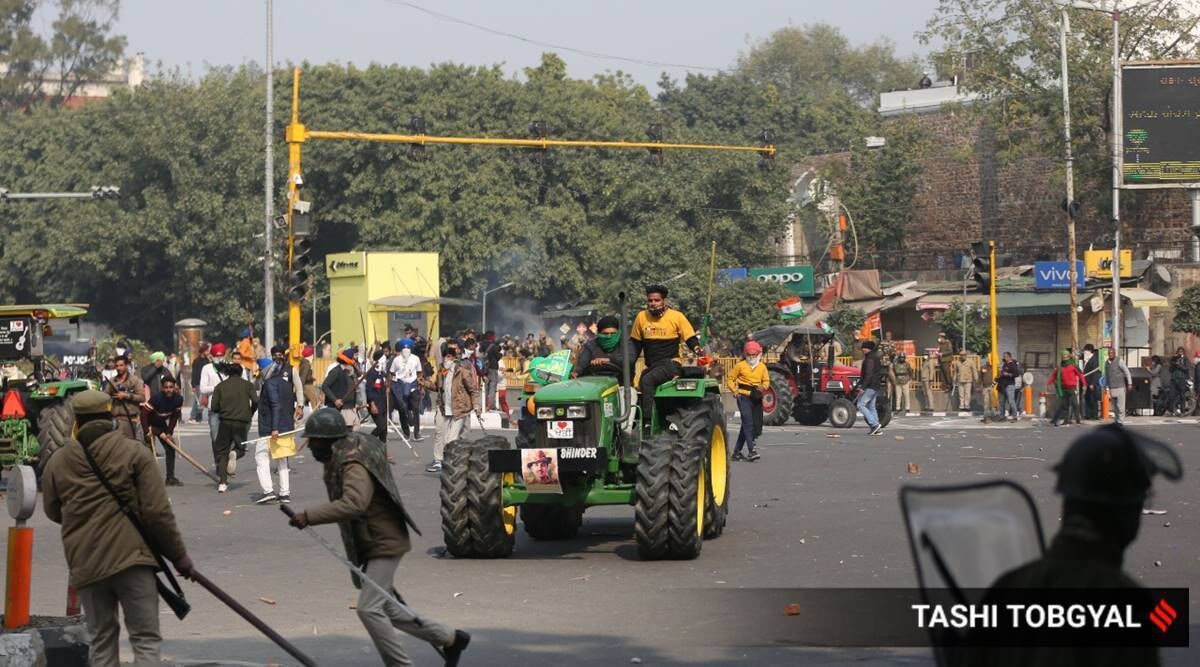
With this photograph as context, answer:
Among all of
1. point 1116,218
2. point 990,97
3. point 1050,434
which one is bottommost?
point 1050,434

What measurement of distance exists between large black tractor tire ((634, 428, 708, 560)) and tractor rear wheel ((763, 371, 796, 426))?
2065cm

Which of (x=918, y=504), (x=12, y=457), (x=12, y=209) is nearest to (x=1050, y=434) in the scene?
(x=12, y=457)

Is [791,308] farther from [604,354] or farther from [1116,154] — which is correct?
[604,354]

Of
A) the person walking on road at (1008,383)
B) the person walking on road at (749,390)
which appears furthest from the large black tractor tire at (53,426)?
the person walking on road at (1008,383)

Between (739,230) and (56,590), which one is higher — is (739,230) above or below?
above

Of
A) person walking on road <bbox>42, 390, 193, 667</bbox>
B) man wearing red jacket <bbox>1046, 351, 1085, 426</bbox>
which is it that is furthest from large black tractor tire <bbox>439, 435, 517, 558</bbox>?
man wearing red jacket <bbox>1046, 351, 1085, 426</bbox>

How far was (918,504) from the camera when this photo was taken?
151 inches

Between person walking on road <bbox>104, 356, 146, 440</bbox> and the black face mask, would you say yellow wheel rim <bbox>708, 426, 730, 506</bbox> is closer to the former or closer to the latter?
person walking on road <bbox>104, 356, 146, 440</bbox>

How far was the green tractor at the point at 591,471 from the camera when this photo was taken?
532 inches

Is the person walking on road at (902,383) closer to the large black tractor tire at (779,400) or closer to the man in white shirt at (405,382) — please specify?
the large black tractor tire at (779,400)

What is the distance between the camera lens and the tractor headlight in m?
13.9

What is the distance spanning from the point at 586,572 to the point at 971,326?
1300 inches

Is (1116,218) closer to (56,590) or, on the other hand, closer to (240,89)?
(56,590)

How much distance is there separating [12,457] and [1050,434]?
59.2 feet
